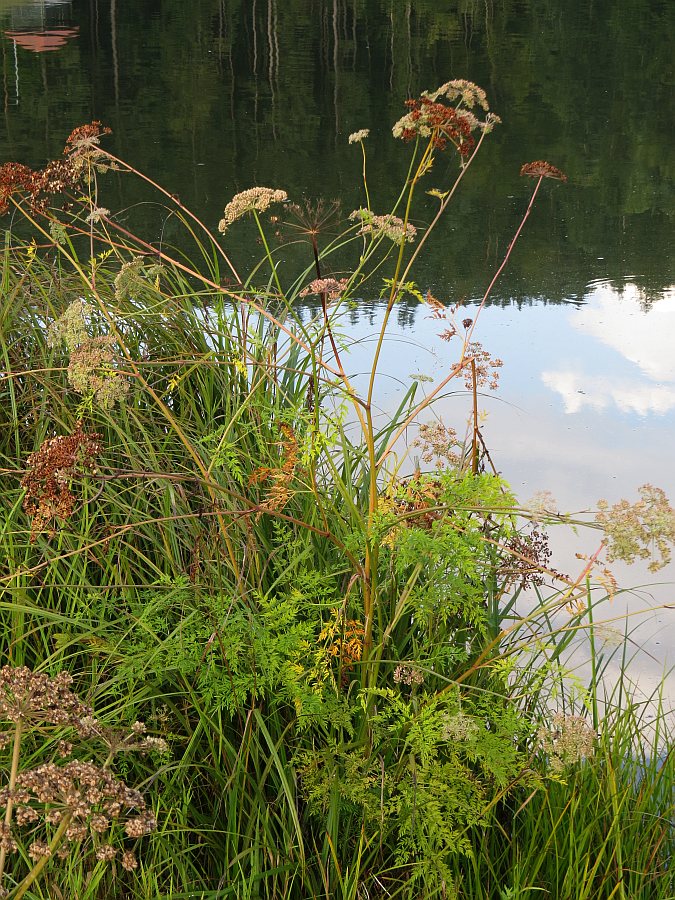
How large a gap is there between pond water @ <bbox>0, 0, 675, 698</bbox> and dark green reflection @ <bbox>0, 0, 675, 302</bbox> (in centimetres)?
4

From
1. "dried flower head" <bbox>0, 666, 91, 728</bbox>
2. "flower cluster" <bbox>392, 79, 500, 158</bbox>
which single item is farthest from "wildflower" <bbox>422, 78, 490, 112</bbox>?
"dried flower head" <bbox>0, 666, 91, 728</bbox>

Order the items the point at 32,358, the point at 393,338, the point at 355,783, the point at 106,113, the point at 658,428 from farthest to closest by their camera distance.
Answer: the point at 106,113 → the point at 393,338 → the point at 658,428 → the point at 32,358 → the point at 355,783

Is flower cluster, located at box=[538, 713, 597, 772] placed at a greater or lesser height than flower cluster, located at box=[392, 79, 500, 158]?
lesser

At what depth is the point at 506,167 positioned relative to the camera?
9.07 m

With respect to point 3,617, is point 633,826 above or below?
below

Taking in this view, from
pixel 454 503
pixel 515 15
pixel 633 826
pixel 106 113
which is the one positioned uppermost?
pixel 515 15

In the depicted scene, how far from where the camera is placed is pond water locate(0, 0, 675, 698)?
4438mm

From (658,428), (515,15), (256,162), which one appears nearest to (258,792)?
(658,428)

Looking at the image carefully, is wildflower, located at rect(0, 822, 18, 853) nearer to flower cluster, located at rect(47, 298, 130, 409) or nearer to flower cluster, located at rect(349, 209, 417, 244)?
flower cluster, located at rect(47, 298, 130, 409)

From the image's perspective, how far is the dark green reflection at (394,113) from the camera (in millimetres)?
7117

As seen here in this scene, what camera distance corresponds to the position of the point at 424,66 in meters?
18.8

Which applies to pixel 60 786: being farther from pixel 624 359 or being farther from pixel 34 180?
pixel 624 359

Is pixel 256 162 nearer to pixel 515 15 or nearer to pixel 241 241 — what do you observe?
pixel 241 241

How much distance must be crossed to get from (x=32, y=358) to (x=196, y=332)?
51 centimetres
